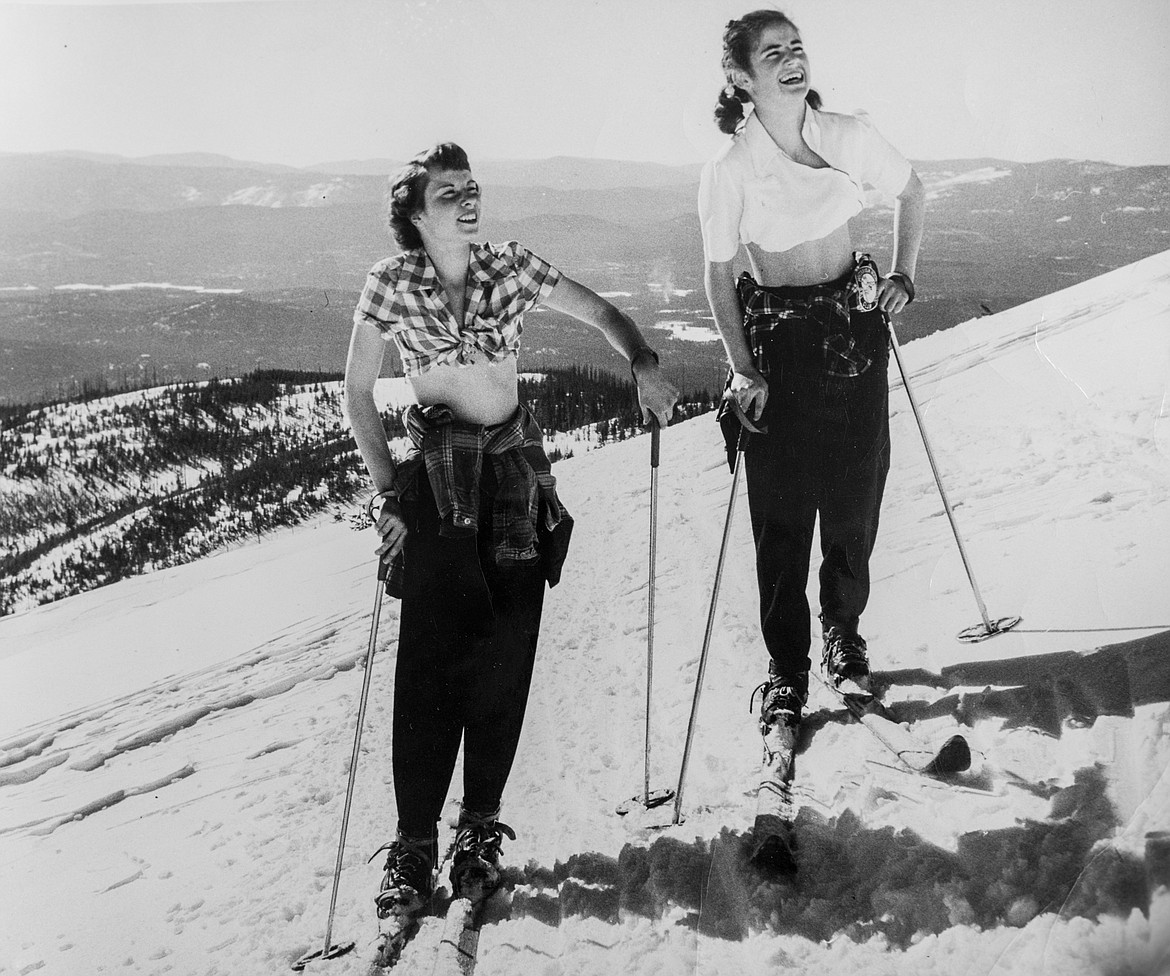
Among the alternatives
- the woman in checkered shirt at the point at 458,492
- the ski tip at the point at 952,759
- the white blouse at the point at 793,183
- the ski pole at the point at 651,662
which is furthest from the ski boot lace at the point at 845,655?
the white blouse at the point at 793,183

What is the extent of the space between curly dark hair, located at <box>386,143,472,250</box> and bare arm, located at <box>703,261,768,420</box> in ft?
2.07

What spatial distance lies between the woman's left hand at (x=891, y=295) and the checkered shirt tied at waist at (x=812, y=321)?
0.07m

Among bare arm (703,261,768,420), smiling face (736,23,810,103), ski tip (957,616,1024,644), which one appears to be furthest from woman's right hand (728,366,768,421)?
ski tip (957,616,1024,644)

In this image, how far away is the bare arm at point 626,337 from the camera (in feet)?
6.35

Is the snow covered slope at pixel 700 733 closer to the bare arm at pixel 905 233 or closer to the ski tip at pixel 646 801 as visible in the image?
the ski tip at pixel 646 801

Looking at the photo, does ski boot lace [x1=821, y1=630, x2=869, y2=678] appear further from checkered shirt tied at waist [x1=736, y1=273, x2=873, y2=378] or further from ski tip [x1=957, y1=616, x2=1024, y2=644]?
checkered shirt tied at waist [x1=736, y1=273, x2=873, y2=378]

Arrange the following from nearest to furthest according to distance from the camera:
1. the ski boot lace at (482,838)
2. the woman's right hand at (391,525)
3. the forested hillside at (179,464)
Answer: the woman's right hand at (391,525) → the ski boot lace at (482,838) → the forested hillside at (179,464)

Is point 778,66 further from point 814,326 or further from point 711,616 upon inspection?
point 711,616

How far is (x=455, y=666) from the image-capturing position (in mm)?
1969

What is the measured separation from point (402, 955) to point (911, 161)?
7.12 feet

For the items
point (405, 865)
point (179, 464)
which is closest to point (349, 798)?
point (405, 865)

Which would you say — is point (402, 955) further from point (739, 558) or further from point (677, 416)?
point (677, 416)

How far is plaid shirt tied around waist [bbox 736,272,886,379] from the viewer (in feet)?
6.31

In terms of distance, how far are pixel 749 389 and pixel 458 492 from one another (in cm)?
72
